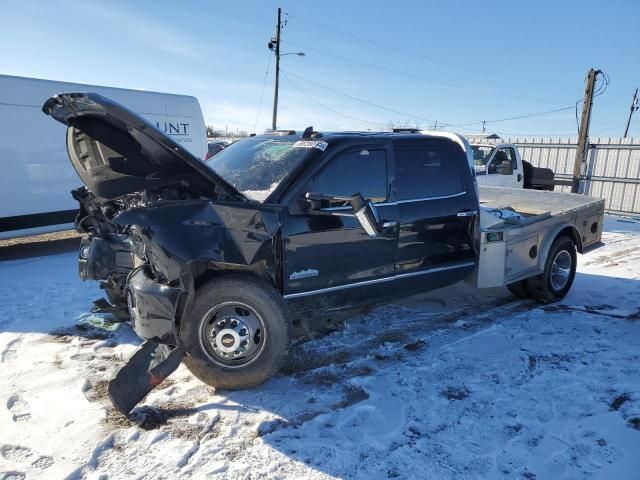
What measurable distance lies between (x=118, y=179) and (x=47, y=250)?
22.7ft

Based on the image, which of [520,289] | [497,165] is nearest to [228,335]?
[520,289]

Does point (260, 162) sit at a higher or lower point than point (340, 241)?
higher

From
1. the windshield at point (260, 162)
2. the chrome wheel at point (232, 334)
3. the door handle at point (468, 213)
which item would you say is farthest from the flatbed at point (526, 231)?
the chrome wheel at point (232, 334)

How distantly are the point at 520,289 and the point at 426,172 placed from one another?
2.32 metres

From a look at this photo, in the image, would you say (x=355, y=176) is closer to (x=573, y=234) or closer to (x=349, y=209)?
(x=349, y=209)

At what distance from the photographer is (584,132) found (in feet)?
55.1

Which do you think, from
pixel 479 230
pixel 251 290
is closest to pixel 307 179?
pixel 251 290

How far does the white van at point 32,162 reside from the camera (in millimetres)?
7688

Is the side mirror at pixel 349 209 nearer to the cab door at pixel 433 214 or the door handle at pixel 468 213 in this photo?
the cab door at pixel 433 214

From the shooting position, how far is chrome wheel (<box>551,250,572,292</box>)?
227 inches

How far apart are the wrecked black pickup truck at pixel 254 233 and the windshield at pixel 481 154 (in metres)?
6.68

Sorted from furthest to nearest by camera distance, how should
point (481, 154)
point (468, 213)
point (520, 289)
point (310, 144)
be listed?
point (481, 154)
point (520, 289)
point (468, 213)
point (310, 144)

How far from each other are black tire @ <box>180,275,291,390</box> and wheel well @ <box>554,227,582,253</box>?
404 centimetres

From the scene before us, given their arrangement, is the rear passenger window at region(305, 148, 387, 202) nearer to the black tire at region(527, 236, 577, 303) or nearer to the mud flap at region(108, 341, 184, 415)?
the mud flap at region(108, 341, 184, 415)
